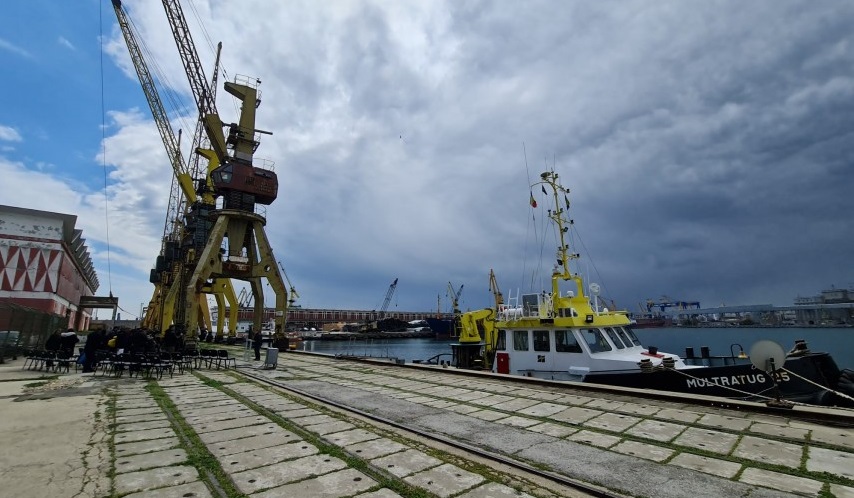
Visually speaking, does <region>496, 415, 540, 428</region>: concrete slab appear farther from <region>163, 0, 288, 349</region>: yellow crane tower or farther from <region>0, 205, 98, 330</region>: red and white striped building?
<region>0, 205, 98, 330</region>: red and white striped building

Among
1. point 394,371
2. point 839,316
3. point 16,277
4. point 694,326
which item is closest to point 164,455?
point 394,371

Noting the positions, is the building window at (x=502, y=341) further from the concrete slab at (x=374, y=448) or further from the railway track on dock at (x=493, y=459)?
the concrete slab at (x=374, y=448)

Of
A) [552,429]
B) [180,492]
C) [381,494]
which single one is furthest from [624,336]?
[180,492]

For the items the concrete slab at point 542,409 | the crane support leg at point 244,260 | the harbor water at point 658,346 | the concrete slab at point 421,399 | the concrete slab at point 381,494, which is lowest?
the harbor water at point 658,346

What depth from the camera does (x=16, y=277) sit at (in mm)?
39406

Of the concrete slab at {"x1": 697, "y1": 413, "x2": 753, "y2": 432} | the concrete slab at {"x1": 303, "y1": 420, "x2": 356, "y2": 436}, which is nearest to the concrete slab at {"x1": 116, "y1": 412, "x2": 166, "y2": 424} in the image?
the concrete slab at {"x1": 303, "y1": 420, "x2": 356, "y2": 436}

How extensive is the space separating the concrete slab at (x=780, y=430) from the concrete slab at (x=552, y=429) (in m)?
2.80

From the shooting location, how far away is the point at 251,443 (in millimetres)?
5617

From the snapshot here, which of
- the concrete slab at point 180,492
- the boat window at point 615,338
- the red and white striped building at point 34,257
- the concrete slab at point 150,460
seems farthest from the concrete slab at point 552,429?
the red and white striped building at point 34,257

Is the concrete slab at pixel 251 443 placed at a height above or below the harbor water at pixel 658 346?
above

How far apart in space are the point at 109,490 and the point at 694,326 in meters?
222

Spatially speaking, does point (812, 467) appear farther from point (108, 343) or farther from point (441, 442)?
point (108, 343)

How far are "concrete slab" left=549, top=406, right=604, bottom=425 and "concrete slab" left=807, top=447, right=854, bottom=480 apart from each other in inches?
116

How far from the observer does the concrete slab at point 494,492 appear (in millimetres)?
3877
